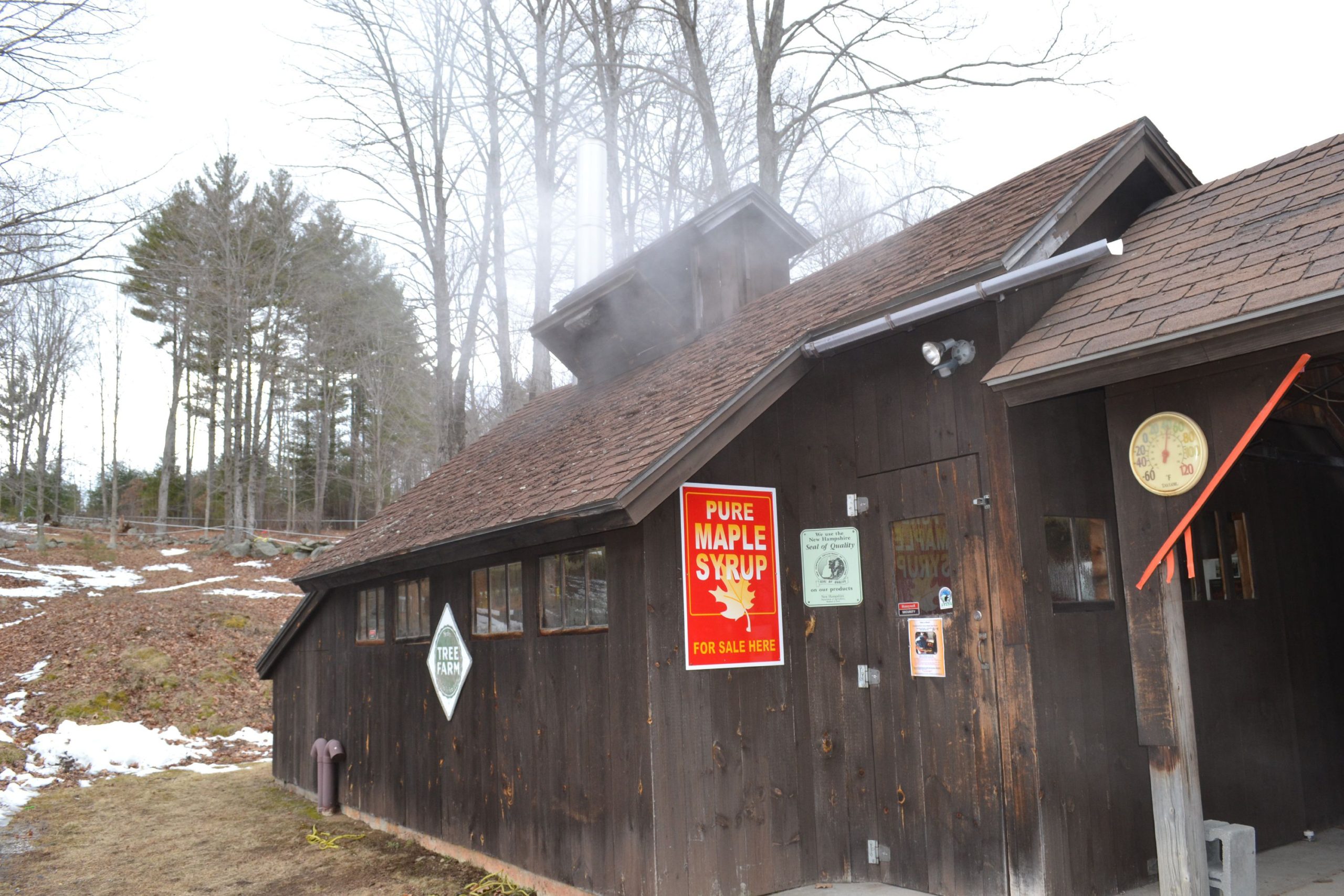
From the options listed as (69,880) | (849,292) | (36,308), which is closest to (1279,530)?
(849,292)

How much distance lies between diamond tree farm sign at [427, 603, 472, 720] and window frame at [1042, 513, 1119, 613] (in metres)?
4.72

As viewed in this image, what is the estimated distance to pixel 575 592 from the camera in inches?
266

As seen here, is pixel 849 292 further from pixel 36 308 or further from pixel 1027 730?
pixel 36 308

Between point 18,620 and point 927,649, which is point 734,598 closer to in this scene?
point 927,649

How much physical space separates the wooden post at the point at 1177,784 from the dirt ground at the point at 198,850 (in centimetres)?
494

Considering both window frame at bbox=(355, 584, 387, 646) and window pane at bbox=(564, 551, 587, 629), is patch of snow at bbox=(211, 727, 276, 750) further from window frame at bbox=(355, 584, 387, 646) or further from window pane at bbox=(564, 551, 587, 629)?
window pane at bbox=(564, 551, 587, 629)

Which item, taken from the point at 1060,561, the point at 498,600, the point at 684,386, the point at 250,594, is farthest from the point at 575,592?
the point at 250,594

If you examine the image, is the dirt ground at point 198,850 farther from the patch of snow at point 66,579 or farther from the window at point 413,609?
the patch of snow at point 66,579

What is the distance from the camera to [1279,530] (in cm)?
721

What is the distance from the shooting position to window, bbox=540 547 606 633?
6.48 meters

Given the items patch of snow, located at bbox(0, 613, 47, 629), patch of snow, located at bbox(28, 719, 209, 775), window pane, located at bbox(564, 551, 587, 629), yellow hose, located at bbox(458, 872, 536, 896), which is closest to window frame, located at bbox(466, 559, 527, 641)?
window pane, located at bbox(564, 551, 587, 629)

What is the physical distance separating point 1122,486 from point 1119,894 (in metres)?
2.42

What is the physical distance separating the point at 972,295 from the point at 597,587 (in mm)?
3075

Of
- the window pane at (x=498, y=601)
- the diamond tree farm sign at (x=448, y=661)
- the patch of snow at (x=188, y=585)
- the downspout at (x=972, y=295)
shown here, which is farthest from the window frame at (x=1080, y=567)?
the patch of snow at (x=188, y=585)
